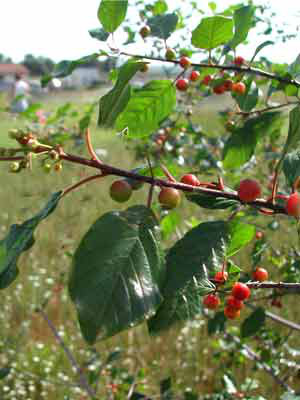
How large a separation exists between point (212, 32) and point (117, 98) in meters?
0.27

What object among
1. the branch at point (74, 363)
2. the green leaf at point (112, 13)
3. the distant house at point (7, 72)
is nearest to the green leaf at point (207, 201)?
the green leaf at point (112, 13)

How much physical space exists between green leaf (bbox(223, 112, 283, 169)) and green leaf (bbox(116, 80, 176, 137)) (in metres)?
0.11

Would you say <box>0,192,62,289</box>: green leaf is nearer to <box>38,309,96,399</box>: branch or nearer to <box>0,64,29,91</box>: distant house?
<box>38,309,96,399</box>: branch

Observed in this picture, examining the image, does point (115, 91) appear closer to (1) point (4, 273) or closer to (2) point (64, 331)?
(1) point (4, 273)

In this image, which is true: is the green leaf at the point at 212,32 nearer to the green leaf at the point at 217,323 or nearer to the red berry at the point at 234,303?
the red berry at the point at 234,303

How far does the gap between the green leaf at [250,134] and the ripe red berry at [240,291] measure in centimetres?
19

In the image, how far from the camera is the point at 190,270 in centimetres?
46

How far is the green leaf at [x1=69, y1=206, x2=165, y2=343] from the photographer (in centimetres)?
36

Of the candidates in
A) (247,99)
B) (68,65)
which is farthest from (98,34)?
(247,99)

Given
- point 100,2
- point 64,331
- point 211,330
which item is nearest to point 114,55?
point 100,2

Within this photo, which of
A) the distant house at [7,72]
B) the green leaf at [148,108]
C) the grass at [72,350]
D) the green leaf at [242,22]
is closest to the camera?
the green leaf at [148,108]

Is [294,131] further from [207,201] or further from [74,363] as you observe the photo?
[74,363]

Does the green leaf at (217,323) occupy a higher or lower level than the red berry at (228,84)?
lower

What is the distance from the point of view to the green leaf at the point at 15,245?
47 centimetres
